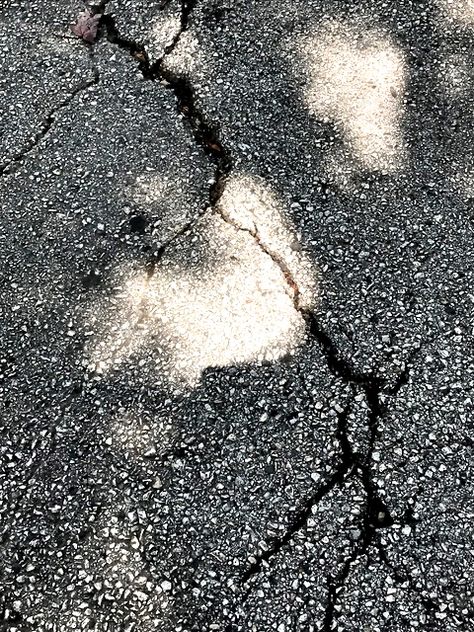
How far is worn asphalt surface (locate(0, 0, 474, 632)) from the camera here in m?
2.22

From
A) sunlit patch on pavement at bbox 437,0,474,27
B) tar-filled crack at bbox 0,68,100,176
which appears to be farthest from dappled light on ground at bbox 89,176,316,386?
sunlit patch on pavement at bbox 437,0,474,27

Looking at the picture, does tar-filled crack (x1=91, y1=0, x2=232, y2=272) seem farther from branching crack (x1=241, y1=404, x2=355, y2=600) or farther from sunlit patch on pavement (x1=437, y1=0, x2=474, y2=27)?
sunlit patch on pavement (x1=437, y1=0, x2=474, y2=27)

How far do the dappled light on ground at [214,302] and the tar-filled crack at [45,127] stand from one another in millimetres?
737

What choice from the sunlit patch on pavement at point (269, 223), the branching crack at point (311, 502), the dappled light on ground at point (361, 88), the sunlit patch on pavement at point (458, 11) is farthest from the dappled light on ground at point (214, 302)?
the sunlit patch on pavement at point (458, 11)

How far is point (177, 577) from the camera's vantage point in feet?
7.30

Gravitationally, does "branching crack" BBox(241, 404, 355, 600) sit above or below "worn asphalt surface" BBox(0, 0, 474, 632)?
below

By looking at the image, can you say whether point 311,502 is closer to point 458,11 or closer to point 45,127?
point 45,127

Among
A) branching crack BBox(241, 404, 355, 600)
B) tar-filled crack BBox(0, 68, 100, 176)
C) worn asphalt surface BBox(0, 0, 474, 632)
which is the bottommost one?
branching crack BBox(241, 404, 355, 600)

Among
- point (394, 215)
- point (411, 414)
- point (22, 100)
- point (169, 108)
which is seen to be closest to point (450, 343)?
point (411, 414)

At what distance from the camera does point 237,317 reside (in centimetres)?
263

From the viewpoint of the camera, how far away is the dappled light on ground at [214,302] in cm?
258

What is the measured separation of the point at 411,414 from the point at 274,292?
602mm

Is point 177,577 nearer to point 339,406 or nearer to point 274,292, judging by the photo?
point 339,406

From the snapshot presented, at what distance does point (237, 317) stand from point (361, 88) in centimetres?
113
